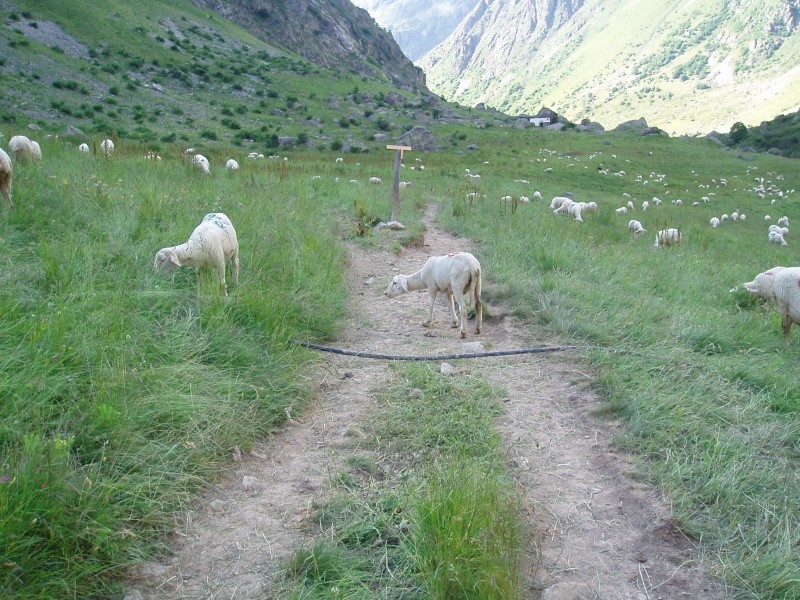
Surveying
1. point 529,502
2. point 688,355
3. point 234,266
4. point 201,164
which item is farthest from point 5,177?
point 688,355

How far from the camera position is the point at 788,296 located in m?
7.30

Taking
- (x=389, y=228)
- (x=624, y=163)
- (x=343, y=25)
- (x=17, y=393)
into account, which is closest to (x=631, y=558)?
(x=17, y=393)

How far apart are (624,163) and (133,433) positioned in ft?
120

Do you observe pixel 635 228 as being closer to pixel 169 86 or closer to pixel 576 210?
pixel 576 210

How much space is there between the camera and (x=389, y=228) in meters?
12.8

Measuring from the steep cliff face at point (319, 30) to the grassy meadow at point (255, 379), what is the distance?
2714 inches

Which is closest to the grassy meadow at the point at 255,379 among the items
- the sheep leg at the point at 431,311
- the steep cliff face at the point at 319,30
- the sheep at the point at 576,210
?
the sheep leg at the point at 431,311

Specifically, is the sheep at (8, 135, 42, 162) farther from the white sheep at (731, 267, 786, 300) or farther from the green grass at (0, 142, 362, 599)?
the white sheep at (731, 267, 786, 300)

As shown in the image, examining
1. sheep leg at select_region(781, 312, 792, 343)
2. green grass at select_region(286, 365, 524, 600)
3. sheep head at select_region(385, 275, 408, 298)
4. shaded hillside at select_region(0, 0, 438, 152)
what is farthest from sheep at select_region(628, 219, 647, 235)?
shaded hillside at select_region(0, 0, 438, 152)

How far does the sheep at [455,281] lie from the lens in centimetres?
724

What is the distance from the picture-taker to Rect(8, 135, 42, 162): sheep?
1067 centimetres

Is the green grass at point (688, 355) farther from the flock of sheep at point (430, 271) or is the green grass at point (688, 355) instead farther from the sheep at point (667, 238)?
the sheep at point (667, 238)

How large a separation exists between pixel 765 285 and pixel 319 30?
80.9 meters

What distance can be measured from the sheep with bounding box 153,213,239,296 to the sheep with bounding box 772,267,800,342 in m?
6.66
